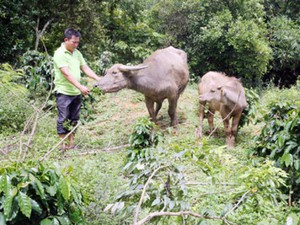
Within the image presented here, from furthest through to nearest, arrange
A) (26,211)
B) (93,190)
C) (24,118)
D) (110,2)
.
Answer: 1. (110,2)
2. (24,118)
3. (93,190)
4. (26,211)

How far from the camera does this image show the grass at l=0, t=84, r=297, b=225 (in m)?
2.77

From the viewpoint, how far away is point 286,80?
15023 mm

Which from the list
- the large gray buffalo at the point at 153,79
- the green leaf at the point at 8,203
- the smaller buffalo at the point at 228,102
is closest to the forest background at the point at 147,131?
the green leaf at the point at 8,203

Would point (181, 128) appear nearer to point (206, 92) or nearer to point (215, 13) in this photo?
point (206, 92)

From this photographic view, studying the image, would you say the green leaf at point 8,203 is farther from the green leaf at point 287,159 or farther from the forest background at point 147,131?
the green leaf at point 287,159

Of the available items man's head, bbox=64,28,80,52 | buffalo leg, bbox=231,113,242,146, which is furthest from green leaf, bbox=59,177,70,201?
buffalo leg, bbox=231,113,242,146

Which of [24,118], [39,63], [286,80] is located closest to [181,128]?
[24,118]

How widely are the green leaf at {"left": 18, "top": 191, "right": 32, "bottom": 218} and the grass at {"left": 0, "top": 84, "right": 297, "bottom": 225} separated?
384 millimetres

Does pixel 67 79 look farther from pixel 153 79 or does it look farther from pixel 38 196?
pixel 38 196

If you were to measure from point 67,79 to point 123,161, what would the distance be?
1375 mm

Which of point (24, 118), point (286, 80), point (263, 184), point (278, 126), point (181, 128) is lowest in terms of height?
point (286, 80)

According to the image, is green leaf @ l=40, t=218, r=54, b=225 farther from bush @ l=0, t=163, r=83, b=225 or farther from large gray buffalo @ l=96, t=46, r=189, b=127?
large gray buffalo @ l=96, t=46, r=189, b=127

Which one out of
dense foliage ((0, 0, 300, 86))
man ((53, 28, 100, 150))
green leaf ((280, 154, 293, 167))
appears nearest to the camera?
green leaf ((280, 154, 293, 167))

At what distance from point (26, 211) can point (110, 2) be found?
33.8 feet
